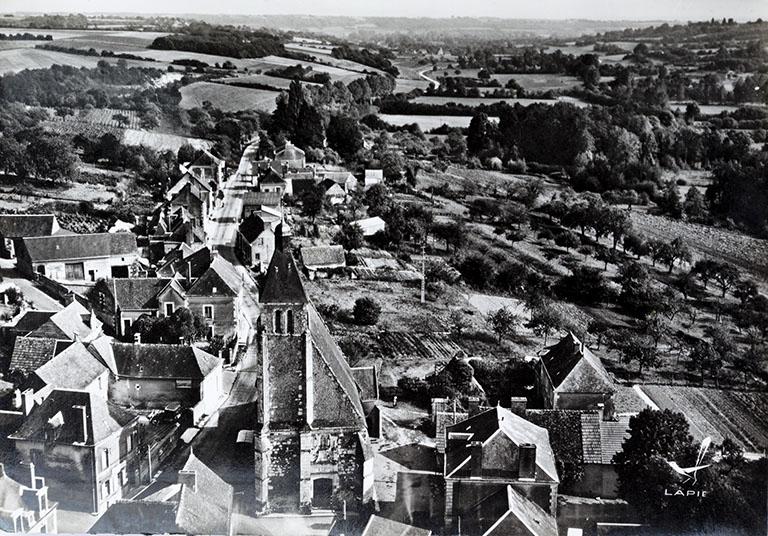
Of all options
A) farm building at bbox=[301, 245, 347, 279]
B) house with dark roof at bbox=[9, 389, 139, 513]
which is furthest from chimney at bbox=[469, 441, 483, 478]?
house with dark roof at bbox=[9, 389, 139, 513]

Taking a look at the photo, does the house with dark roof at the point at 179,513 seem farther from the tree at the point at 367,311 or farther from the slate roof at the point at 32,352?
the tree at the point at 367,311

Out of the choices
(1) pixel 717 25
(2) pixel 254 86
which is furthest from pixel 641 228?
(2) pixel 254 86

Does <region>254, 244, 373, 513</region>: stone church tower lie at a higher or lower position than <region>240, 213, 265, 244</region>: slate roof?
lower

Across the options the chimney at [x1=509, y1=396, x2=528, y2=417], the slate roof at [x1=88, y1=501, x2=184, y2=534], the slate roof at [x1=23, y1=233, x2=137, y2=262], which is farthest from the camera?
the slate roof at [x1=23, y1=233, x2=137, y2=262]

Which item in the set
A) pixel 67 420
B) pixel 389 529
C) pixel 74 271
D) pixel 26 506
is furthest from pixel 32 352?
pixel 389 529

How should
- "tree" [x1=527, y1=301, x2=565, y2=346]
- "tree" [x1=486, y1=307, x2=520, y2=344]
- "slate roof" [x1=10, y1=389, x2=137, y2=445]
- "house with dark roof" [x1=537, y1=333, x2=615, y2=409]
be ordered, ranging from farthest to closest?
"tree" [x1=527, y1=301, x2=565, y2=346] < "tree" [x1=486, y1=307, x2=520, y2=344] < "house with dark roof" [x1=537, y1=333, x2=615, y2=409] < "slate roof" [x1=10, y1=389, x2=137, y2=445]

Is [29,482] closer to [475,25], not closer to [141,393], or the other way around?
[141,393]

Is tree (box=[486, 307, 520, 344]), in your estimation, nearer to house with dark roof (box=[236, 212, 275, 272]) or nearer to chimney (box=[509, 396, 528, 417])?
chimney (box=[509, 396, 528, 417])
